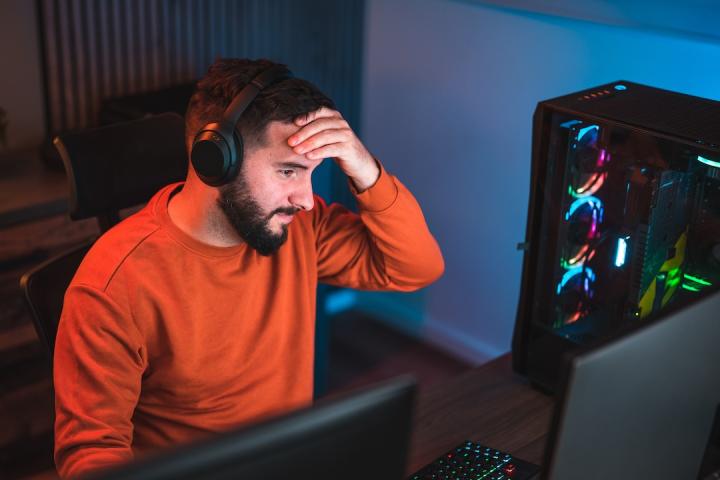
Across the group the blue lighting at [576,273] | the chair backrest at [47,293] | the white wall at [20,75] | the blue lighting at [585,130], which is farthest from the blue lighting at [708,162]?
the white wall at [20,75]

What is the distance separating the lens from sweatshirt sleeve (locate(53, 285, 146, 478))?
1.29 metres

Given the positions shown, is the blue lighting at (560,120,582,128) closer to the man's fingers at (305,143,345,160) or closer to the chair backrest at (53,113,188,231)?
the man's fingers at (305,143,345,160)

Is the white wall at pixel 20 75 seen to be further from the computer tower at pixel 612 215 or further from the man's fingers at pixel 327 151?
the computer tower at pixel 612 215

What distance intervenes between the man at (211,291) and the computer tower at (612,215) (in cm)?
25

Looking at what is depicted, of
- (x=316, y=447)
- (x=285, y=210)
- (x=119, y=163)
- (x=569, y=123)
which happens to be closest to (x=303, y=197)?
(x=285, y=210)

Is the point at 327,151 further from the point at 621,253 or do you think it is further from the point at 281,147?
the point at 621,253

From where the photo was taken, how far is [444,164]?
2.84 meters

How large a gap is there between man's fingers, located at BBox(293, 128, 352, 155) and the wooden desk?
1.59 feet

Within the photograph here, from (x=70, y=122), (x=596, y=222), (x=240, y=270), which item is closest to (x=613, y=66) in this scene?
(x=596, y=222)

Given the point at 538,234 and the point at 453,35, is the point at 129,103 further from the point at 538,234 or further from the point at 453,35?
the point at 538,234

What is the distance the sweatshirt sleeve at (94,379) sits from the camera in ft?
4.23

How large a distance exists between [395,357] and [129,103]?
119 centimetres

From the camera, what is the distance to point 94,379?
133 centimetres

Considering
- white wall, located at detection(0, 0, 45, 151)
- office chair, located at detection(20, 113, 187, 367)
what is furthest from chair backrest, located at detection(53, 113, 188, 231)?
white wall, located at detection(0, 0, 45, 151)
